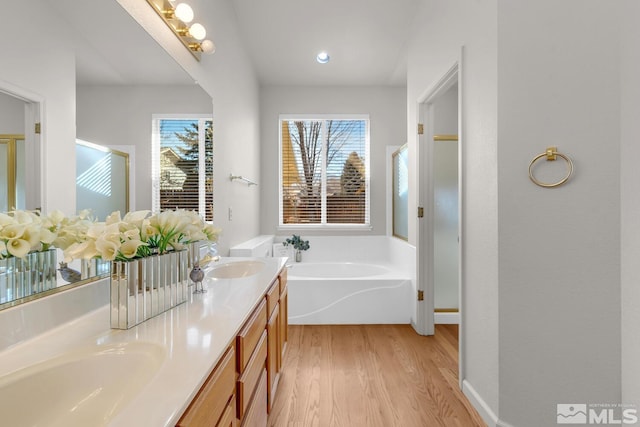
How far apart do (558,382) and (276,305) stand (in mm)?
1392

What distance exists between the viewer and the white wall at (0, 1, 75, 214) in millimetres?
770

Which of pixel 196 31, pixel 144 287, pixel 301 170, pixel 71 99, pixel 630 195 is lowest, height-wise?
pixel 144 287

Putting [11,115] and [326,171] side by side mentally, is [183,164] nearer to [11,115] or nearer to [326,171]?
[11,115]

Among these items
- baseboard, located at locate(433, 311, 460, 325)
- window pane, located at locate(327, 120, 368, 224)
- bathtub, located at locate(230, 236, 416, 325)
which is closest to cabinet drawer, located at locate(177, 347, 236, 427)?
bathtub, located at locate(230, 236, 416, 325)

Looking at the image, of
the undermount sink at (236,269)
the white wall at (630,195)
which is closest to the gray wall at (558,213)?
the white wall at (630,195)

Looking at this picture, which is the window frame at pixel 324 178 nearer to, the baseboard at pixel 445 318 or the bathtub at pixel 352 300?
the bathtub at pixel 352 300

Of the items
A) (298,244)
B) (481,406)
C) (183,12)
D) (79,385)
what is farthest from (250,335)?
(298,244)

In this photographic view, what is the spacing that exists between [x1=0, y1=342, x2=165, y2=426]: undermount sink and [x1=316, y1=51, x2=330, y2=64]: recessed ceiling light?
3218 mm

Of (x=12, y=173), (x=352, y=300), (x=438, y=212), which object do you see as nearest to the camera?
(x=12, y=173)

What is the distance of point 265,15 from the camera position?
2.68 m

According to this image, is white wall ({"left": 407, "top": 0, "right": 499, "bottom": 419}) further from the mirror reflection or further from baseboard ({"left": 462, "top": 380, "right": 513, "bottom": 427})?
the mirror reflection

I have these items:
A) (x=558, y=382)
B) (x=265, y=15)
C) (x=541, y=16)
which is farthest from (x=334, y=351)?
(x=265, y=15)

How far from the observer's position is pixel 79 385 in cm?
68

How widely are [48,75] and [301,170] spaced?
3208mm
